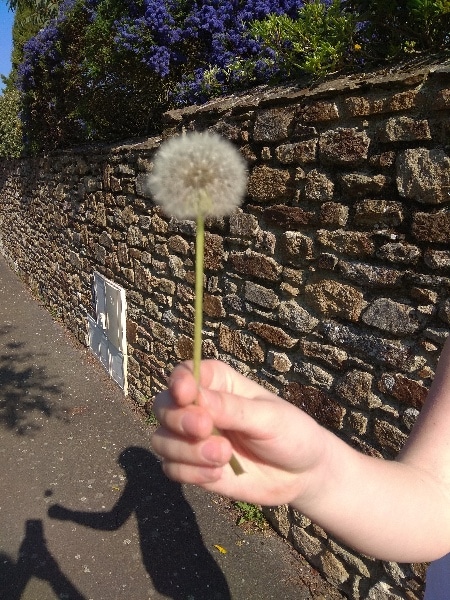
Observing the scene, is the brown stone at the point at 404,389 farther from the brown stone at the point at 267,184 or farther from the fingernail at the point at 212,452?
the fingernail at the point at 212,452

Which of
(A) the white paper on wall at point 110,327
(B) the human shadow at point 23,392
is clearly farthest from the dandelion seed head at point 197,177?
(B) the human shadow at point 23,392

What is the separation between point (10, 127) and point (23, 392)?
6.66 m

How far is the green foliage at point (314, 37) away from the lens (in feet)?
8.25

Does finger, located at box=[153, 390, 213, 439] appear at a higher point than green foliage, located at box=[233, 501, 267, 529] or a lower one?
higher

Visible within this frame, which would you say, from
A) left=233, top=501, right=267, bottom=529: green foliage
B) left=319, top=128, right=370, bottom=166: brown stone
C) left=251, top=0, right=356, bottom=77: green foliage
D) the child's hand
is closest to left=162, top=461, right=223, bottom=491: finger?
the child's hand

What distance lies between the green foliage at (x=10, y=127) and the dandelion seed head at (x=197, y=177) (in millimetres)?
9118

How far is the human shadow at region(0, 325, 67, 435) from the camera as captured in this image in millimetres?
4742

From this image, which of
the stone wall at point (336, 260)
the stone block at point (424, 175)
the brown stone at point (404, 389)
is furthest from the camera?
the brown stone at point (404, 389)

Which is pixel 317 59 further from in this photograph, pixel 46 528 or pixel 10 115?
pixel 10 115

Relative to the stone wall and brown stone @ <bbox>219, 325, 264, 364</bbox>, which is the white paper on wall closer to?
the stone wall

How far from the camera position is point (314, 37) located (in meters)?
2.64

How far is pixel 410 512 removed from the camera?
1.05 meters

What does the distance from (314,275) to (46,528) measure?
2560 mm

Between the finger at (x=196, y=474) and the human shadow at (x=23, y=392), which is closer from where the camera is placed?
the finger at (x=196, y=474)
